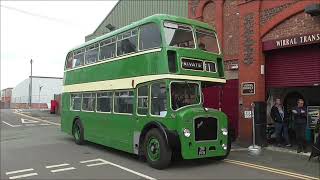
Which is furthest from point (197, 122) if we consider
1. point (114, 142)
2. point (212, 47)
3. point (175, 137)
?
point (114, 142)

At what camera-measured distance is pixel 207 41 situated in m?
13.9

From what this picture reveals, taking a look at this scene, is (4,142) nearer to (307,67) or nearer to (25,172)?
(25,172)

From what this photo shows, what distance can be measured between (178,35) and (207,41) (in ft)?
4.16

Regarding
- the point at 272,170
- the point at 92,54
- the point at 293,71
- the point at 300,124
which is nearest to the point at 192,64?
the point at 272,170

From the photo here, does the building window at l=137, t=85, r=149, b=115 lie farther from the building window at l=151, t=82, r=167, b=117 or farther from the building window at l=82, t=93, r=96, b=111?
the building window at l=82, t=93, r=96, b=111

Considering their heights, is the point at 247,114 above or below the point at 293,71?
below

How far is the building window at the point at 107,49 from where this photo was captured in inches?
607

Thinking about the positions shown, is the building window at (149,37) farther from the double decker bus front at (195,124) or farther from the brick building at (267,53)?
the brick building at (267,53)

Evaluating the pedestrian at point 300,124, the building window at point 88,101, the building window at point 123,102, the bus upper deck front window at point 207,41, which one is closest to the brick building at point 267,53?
the pedestrian at point 300,124

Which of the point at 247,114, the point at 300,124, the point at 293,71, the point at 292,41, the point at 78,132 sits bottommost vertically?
the point at 78,132

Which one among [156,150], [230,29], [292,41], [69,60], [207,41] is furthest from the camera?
[69,60]

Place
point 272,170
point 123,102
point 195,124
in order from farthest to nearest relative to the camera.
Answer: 1. point 123,102
2. point 195,124
3. point 272,170

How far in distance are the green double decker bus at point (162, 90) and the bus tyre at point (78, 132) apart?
2229 mm

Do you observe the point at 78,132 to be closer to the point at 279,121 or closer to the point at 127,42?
the point at 127,42
